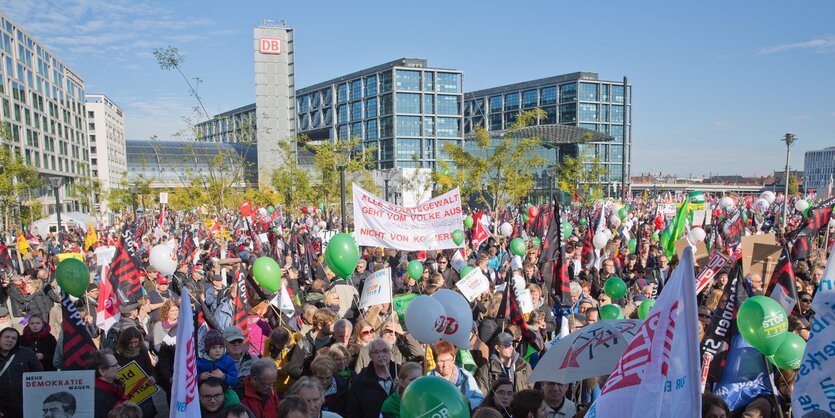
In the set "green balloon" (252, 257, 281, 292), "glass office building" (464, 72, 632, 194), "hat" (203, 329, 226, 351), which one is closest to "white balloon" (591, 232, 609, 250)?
"green balloon" (252, 257, 281, 292)

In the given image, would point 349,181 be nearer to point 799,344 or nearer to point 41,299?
point 41,299

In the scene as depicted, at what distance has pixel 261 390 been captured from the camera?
470 centimetres

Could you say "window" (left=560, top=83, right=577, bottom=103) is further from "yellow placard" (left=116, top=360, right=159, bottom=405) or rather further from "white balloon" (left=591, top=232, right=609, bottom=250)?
"yellow placard" (left=116, top=360, right=159, bottom=405)

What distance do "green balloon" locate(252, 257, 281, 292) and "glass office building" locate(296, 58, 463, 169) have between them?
6832 centimetres

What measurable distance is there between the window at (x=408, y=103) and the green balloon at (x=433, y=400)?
248 ft

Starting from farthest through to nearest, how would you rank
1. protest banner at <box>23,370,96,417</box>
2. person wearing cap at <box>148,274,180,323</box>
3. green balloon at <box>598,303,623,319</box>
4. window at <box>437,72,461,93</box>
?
window at <box>437,72,461,93</box> → person wearing cap at <box>148,274,180,323</box> → green balloon at <box>598,303,623,319</box> → protest banner at <box>23,370,96,417</box>

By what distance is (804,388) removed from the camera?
3924 mm

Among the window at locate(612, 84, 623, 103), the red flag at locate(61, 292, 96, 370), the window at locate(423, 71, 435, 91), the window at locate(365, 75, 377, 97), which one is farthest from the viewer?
the window at locate(612, 84, 623, 103)

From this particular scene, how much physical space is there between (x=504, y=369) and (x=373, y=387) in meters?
1.38

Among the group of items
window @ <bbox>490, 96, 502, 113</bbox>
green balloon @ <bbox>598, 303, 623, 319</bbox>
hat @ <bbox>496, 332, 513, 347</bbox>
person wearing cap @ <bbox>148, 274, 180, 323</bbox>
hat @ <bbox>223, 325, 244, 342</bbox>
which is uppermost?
window @ <bbox>490, 96, 502, 113</bbox>

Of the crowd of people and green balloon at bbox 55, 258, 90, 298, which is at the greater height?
green balloon at bbox 55, 258, 90, 298

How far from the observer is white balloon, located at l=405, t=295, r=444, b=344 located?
5.18 meters

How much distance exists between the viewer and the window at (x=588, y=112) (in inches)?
3538

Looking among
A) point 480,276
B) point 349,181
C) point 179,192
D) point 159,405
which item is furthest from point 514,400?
point 179,192
